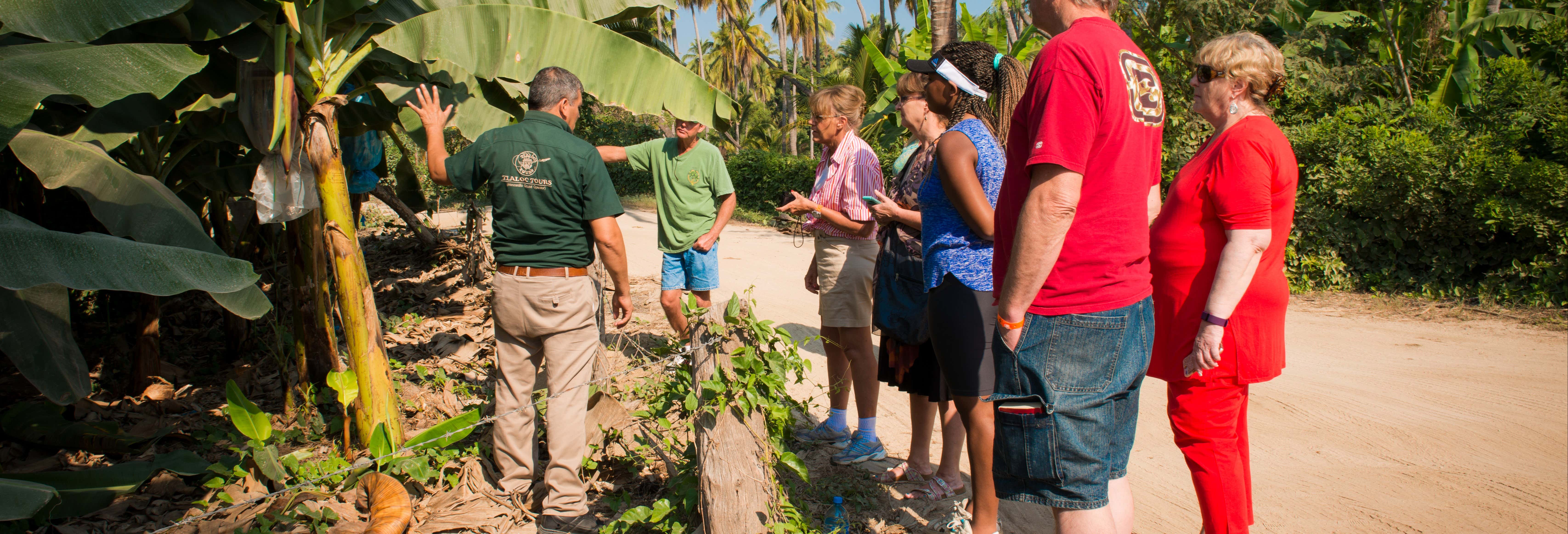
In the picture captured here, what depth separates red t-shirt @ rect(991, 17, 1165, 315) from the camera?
193 centimetres

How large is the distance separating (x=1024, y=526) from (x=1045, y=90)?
2204 mm

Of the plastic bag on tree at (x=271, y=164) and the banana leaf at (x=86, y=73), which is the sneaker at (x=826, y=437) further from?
the banana leaf at (x=86, y=73)

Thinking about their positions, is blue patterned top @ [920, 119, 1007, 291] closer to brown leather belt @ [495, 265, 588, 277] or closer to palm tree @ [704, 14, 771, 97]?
brown leather belt @ [495, 265, 588, 277]

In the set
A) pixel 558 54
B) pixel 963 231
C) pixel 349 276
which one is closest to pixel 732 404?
pixel 963 231

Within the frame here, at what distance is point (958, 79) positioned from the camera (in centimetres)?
284

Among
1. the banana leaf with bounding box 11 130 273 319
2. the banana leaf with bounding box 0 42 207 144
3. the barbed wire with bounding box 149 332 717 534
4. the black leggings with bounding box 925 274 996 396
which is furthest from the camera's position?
the banana leaf with bounding box 11 130 273 319

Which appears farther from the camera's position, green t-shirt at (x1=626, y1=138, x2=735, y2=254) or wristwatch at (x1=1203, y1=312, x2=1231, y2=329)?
green t-shirt at (x1=626, y1=138, x2=735, y2=254)

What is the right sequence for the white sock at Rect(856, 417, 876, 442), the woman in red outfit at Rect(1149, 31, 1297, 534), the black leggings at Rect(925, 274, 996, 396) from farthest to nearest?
1. the white sock at Rect(856, 417, 876, 442)
2. the black leggings at Rect(925, 274, 996, 396)
3. the woman in red outfit at Rect(1149, 31, 1297, 534)

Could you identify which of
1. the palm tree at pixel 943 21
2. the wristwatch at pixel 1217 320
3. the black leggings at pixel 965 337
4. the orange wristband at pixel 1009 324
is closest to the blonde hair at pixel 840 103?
the black leggings at pixel 965 337

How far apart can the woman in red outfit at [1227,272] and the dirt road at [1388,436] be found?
974 mm

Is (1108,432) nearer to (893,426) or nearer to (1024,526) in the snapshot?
(1024,526)

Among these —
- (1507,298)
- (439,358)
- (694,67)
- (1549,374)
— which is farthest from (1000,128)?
(694,67)

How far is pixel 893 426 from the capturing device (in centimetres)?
473

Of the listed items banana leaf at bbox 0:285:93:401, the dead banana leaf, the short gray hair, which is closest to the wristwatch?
the short gray hair
